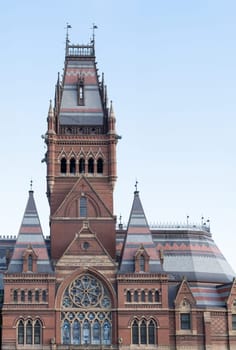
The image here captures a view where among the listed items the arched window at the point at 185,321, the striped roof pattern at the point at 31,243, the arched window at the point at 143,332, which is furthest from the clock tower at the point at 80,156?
the arched window at the point at 185,321

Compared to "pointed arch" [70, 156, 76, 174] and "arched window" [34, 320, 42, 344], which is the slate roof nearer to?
"pointed arch" [70, 156, 76, 174]

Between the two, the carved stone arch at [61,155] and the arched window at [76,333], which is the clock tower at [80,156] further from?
the arched window at [76,333]

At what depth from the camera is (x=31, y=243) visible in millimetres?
101000

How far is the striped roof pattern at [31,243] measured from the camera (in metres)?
100

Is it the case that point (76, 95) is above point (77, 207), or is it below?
above

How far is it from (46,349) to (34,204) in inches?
670

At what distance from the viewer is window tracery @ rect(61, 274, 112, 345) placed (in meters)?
98.8

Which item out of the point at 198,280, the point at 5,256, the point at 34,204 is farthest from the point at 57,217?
the point at 198,280

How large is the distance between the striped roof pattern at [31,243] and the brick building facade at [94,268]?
115 mm

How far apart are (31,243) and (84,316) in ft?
33.7

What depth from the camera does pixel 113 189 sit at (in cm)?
10625

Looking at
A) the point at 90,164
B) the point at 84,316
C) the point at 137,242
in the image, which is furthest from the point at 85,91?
the point at 84,316

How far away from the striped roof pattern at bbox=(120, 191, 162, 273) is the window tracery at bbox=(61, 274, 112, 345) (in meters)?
4.59

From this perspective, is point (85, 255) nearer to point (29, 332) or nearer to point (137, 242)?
point (137, 242)
